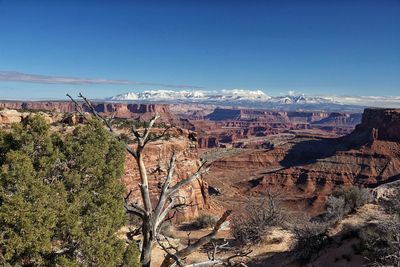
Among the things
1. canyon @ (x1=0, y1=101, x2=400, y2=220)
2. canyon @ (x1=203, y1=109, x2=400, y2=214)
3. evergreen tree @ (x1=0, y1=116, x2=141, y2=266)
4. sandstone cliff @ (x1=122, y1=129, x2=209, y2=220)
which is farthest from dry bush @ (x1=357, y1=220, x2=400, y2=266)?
canyon @ (x1=203, y1=109, x2=400, y2=214)

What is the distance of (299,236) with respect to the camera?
1888 centimetres

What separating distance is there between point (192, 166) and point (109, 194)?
31853 mm

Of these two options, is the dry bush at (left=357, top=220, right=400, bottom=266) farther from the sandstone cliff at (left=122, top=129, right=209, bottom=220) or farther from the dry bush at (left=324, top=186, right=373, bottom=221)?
the sandstone cliff at (left=122, top=129, right=209, bottom=220)

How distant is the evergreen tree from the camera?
7375 millimetres

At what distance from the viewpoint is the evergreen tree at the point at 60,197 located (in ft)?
Answer: 24.2

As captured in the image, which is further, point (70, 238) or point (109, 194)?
point (109, 194)

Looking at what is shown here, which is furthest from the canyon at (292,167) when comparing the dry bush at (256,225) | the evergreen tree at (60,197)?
the evergreen tree at (60,197)

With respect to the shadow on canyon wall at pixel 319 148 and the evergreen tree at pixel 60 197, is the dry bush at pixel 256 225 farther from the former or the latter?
the shadow on canyon wall at pixel 319 148

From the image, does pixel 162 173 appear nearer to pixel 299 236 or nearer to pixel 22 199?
pixel 299 236

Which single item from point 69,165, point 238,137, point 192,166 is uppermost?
point 69,165

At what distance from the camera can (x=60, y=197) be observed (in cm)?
827

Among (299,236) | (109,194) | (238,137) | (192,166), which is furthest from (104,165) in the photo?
(238,137)

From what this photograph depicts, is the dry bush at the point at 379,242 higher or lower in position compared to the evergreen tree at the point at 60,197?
lower

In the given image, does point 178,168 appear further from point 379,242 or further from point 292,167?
point 292,167
